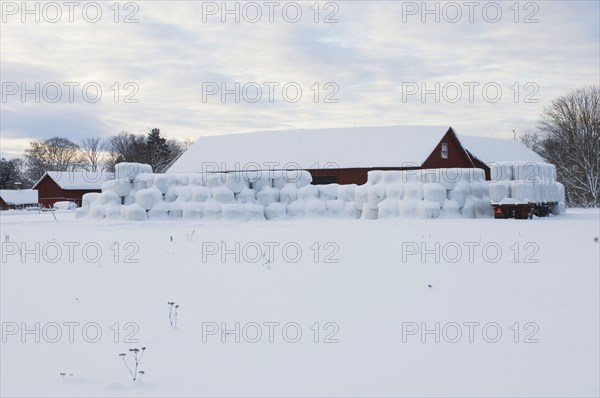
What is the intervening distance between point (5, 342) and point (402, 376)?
4.41m

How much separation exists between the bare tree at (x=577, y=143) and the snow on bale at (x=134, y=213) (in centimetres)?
3729

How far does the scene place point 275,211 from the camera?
24688 mm

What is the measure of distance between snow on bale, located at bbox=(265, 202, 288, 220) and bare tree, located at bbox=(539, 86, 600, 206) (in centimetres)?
3309

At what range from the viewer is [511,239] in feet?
46.1

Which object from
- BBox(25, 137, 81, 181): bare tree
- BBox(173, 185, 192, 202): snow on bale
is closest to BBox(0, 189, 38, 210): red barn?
BBox(25, 137, 81, 181): bare tree

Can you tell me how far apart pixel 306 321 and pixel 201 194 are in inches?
695

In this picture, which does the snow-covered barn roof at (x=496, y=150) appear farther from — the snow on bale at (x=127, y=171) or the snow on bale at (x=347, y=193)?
the snow on bale at (x=127, y=171)

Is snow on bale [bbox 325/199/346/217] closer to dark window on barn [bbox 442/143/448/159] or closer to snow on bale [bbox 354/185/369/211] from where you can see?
snow on bale [bbox 354/185/369/211]

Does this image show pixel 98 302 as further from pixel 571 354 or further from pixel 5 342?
pixel 571 354

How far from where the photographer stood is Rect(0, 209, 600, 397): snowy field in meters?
5.88

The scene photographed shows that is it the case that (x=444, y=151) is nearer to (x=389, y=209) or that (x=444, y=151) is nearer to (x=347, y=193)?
(x=347, y=193)

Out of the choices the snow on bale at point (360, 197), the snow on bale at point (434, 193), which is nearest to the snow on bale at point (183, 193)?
the snow on bale at point (360, 197)

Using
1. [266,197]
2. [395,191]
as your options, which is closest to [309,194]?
[266,197]

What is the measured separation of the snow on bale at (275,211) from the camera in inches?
970
